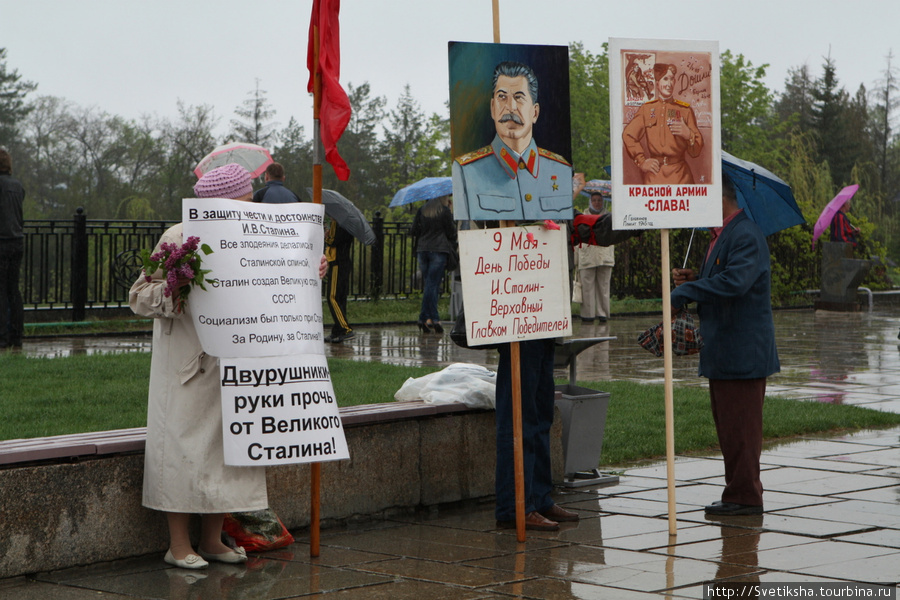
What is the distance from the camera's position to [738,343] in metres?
6.29

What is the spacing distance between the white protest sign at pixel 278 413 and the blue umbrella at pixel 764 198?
290 cm

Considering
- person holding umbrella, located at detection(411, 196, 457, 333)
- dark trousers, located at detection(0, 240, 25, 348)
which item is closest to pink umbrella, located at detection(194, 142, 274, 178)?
dark trousers, located at detection(0, 240, 25, 348)

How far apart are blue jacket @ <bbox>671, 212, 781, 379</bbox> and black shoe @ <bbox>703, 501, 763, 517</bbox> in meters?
0.70

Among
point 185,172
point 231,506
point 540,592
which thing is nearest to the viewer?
point 540,592

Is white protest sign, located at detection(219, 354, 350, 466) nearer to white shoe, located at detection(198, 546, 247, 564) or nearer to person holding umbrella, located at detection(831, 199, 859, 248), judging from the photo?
white shoe, located at detection(198, 546, 247, 564)

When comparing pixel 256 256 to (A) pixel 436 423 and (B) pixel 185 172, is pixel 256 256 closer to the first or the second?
(A) pixel 436 423

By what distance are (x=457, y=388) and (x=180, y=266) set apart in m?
2.29

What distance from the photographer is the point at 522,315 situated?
581cm

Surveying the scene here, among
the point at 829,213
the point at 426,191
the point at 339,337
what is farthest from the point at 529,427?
the point at 829,213

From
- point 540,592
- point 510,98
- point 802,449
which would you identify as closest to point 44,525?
point 540,592

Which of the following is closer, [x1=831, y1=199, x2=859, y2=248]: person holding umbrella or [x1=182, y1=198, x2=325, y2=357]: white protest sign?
[x1=182, y1=198, x2=325, y2=357]: white protest sign

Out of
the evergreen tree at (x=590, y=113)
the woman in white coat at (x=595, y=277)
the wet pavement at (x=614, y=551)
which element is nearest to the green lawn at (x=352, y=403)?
the wet pavement at (x=614, y=551)

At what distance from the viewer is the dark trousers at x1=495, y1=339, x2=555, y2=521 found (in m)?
5.98

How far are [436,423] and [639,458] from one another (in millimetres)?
2178
